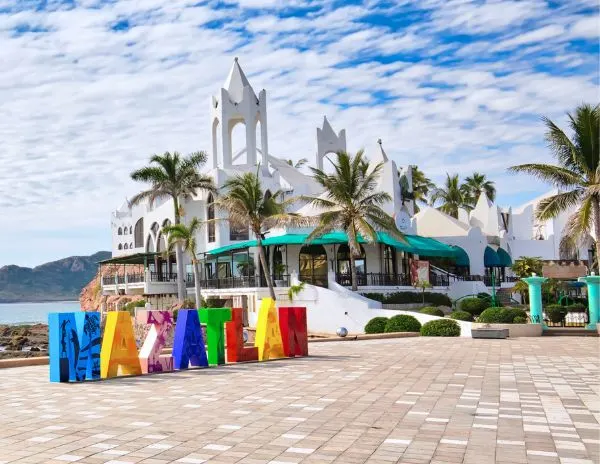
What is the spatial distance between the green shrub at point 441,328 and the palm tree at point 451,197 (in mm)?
49745

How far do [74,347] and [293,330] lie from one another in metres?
7.23

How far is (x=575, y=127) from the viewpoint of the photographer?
2925 cm

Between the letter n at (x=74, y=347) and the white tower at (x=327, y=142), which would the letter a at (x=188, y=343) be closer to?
A: the letter n at (x=74, y=347)

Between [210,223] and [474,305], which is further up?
[210,223]

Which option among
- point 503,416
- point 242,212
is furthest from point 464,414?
point 242,212

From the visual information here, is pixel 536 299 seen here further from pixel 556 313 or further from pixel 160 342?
pixel 160 342

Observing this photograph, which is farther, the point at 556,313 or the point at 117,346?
the point at 556,313

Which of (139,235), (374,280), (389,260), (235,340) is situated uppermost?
(139,235)

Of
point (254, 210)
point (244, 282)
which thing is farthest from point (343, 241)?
point (244, 282)

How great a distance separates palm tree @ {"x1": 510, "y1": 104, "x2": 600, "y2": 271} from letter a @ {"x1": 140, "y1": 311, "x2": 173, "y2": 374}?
1857 cm

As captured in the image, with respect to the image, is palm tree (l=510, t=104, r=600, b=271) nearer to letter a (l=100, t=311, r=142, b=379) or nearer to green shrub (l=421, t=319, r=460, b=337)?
green shrub (l=421, t=319, r=460, b=337)

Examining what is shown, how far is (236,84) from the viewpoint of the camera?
56.6 m

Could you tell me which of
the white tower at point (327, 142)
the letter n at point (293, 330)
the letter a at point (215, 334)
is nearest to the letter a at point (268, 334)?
Answer: the letter n at point (293, 330)

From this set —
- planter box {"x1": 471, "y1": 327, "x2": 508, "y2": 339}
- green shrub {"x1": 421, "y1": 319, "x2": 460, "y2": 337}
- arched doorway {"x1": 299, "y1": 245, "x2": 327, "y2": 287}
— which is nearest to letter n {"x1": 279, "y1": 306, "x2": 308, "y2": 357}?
planter box {"x1": 471, "y1": 327, "x2": 508, "y2": 339}
